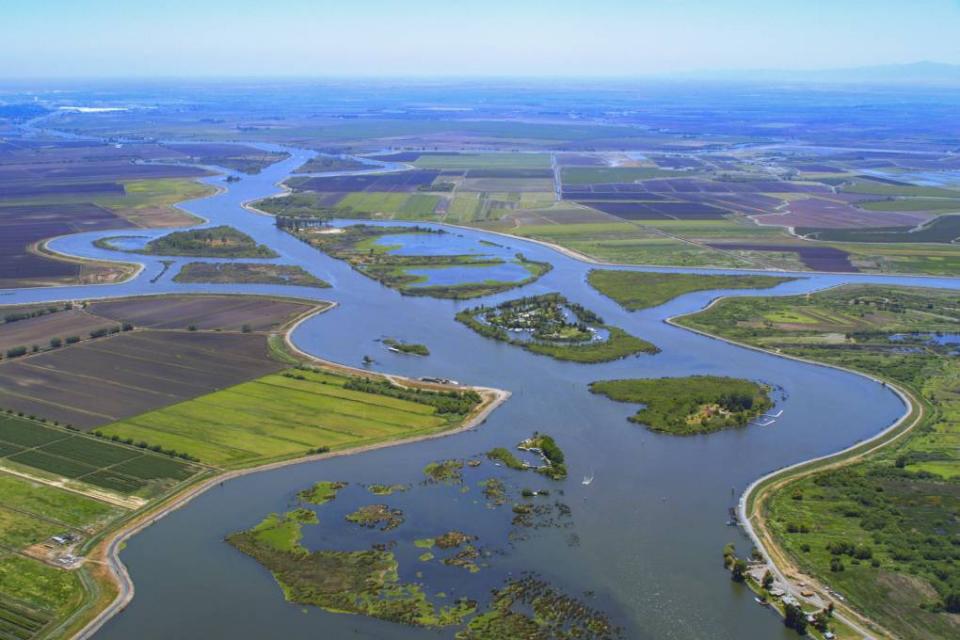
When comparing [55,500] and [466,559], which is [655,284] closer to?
[466,559]

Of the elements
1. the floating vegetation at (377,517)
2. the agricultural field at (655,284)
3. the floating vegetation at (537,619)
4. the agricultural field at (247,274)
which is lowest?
the floating vegetation at (537,619)

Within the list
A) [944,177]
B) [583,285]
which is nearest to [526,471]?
[583,285]

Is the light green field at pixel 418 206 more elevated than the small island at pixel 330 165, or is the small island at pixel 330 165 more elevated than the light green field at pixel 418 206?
the small island at pixel 330 165

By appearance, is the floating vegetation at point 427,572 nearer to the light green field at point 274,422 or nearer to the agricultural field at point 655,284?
the light green field at point 274,422

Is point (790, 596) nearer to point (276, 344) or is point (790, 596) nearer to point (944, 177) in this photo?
point (276, 344)

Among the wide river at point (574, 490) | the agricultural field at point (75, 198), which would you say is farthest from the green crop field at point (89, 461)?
the agricultural field at point (75, 198)

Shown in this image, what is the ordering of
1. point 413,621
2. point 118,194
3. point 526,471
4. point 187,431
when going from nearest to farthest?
point 413,621, point 526,471, point 187,431, point 118,194

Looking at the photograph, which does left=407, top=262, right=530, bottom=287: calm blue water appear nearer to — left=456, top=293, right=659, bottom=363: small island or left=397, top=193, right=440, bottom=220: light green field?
A: left=456, top=293, right=659, bottom=363: small island
